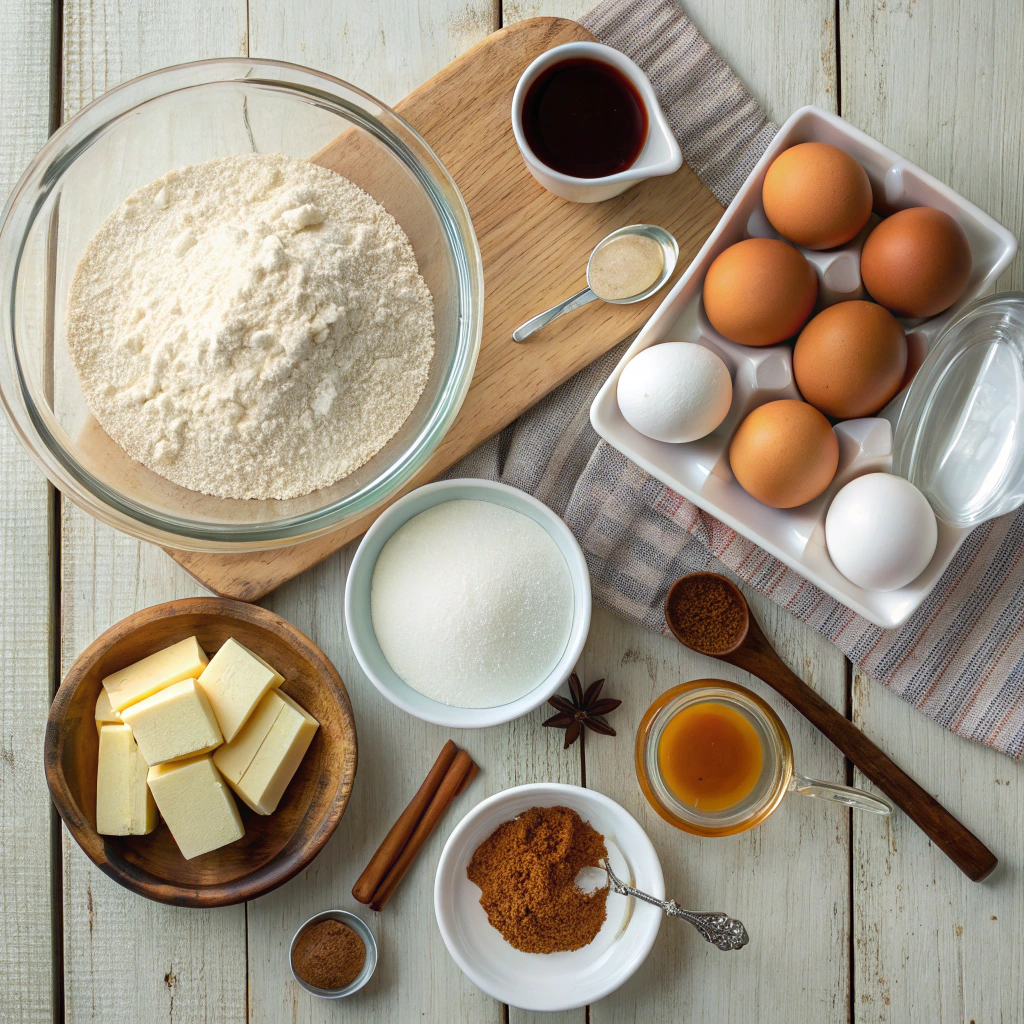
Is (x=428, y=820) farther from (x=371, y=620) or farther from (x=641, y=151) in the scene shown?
(x=641, y=151)

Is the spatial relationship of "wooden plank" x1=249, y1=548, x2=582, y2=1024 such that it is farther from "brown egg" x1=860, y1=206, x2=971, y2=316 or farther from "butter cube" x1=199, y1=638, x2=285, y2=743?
"brown egg" x1=860, y1=206, x2=971, y2=316

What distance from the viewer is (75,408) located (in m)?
1.09

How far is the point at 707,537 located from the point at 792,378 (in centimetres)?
28

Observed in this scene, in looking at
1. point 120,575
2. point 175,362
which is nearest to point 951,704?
point 175,362

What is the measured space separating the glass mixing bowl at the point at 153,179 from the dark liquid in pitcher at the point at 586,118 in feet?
0.58

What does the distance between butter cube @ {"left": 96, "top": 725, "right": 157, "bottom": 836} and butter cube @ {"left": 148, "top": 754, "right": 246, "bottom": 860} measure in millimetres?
32

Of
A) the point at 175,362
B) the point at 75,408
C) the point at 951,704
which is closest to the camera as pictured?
the point at 175,362

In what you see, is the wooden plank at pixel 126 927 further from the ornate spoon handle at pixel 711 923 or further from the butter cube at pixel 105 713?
the ornate spoon handle at pixel 711 923

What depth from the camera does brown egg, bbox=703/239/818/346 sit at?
39.8 inches

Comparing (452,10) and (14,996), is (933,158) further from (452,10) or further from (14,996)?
(14,996)

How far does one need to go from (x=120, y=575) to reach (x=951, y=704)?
4.51ft

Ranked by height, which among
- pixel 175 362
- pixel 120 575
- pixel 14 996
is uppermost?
pixel 175 362

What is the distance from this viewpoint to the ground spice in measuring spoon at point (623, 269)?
113 cm

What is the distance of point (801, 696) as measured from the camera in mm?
1179
